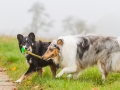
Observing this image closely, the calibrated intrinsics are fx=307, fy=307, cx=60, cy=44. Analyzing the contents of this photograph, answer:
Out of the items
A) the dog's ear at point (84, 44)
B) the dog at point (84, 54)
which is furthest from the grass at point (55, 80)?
the dog's ear at point (84, 44)

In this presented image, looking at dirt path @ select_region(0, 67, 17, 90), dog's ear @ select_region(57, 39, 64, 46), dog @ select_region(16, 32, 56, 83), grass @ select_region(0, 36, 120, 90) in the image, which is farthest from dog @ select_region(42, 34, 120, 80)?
dirt path @ select_region(0, 67, 17, 90)

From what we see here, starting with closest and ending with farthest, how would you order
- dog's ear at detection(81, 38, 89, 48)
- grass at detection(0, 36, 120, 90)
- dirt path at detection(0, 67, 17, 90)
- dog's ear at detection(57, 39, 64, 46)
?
grass at detection(0, 36, 120, 90) < dirt path at detection(0, 67, 17, 90) < dog's ear at detection(57, 39, 64, 46) < dog's ear at detection(81, 38, 89, 48)

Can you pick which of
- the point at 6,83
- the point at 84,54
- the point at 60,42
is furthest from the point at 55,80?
the point at 6,83

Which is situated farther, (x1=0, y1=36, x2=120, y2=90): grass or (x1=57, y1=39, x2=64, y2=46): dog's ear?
(x1=57, y1=39, x2=64, y2=46): dog's ear

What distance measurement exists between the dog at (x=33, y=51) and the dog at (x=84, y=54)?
0.53 m

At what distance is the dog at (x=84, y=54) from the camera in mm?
8328

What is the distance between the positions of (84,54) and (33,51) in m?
1.47

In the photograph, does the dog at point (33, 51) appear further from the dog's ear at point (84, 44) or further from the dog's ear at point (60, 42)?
the dog's ear at point (84, 44)

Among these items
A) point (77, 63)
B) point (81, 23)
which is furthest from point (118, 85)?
point (81, 23)

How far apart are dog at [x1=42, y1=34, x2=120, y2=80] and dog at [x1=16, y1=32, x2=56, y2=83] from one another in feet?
1.74

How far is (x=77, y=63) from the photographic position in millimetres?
8469

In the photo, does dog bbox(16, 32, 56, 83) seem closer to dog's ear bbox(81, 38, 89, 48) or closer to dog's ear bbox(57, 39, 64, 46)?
dog's ear bbox(57, 39, 64, 46)

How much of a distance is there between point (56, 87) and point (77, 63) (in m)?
1.56

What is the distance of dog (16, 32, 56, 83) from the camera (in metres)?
8.56
